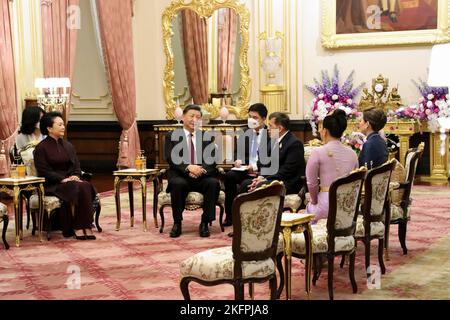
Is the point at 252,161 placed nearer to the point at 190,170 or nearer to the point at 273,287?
the point at 190,170

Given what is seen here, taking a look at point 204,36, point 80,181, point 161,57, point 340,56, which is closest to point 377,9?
point 340,56

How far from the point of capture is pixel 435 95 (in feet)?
34.9

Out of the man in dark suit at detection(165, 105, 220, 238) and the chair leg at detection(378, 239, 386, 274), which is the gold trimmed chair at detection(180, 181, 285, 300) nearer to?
the chair leg at detection(378, 239, 386, 274)

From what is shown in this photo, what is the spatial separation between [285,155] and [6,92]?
4375mm

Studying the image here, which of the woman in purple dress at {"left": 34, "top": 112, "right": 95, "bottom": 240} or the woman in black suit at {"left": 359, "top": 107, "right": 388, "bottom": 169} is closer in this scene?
the woman in black suit at {"left": 359, "top": 107, "right": 388, "bottom": 169}

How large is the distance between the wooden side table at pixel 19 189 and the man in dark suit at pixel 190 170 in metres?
1.24

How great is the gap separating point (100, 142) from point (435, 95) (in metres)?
5.85

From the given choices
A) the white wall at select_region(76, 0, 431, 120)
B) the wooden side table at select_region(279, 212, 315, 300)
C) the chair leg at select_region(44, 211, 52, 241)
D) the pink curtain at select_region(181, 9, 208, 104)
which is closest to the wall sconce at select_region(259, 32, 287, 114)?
the white wall at select_region(76, 0, 431, 120)

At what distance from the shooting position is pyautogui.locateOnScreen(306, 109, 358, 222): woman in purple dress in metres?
5.17

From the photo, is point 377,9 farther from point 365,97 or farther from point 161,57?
point 161,57

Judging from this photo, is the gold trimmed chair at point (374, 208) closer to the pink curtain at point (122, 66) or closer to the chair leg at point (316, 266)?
the chair leg at point (316, 266)

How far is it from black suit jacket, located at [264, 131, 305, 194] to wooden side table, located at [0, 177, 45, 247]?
88.3 inches

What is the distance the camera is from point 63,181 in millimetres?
7129

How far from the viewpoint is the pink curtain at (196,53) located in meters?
11.7
